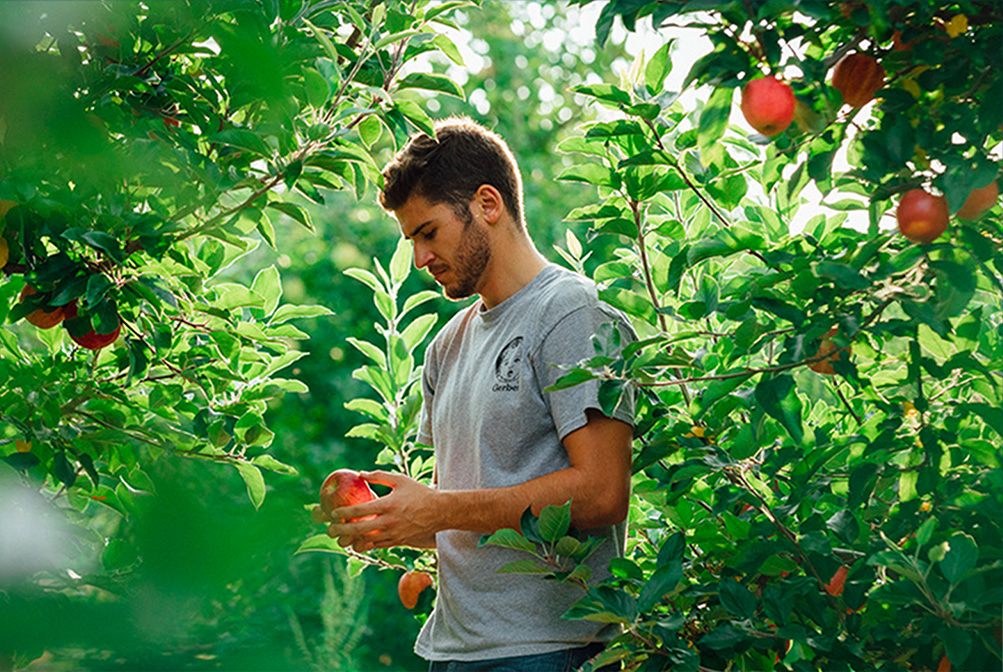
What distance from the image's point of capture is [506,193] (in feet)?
6.48

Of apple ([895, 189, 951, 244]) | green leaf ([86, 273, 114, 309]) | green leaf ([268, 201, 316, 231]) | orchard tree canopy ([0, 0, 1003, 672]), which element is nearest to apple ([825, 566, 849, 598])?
orchard tree canopy ([0, 0, 1003, 672])

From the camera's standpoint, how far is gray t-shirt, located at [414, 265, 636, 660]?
1546 mm

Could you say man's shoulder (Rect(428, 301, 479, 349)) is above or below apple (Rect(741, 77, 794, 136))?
below

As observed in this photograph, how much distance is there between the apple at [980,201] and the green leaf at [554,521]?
632mm

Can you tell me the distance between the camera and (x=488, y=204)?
1.90 metres

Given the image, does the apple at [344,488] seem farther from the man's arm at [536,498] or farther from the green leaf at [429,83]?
the green leaf at [429,83]

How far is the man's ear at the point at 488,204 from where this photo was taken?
6.21 ft

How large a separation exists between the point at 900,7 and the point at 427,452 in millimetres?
2095

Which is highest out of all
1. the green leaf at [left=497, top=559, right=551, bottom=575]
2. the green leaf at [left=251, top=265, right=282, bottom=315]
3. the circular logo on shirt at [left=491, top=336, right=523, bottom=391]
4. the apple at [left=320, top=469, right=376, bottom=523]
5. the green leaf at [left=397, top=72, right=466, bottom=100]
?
the green leaf at [left=397, top=72, right=466, bottom=100]

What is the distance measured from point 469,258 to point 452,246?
0.04 m

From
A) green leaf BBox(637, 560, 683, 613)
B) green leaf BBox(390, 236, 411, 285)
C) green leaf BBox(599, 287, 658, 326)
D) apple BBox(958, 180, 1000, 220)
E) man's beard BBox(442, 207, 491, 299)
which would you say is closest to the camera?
→ apple BBox(958, 180, 1000, 220)

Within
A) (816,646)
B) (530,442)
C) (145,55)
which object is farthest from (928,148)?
(145,55)

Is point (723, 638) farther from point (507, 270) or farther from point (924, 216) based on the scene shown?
point (507, 270)

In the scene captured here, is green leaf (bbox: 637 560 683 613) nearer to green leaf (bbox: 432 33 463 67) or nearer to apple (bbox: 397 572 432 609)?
green leaf (bbox: 432 33 463 67)
